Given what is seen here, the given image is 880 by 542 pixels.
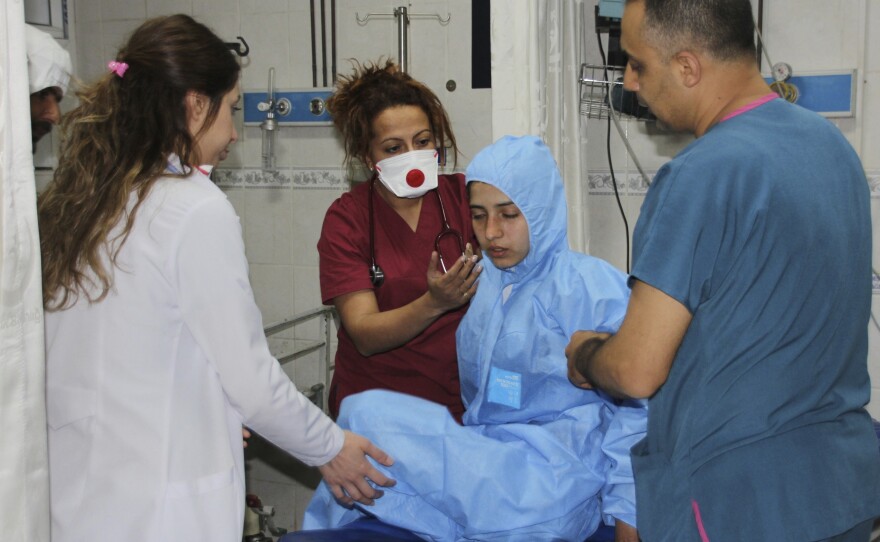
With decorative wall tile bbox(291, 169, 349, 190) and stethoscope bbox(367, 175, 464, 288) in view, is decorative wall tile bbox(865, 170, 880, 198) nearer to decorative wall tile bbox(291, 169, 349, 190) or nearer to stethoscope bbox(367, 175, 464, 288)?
stethoscope bbox(367, 175, 464, 288)

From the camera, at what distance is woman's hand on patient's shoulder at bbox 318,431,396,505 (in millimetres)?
1550

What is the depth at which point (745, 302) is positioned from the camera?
1119mm

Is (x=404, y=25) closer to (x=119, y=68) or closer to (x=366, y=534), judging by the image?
(x=119, y=68)

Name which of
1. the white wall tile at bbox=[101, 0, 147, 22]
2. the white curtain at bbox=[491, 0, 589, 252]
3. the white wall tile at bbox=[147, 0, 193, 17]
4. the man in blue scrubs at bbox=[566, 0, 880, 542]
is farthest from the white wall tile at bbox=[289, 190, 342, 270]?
the man in blue scrubs at bbox=[566, 0, 880, 542]

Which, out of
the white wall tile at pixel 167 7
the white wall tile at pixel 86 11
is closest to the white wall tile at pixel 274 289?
the white wall tile at pixel 167 7

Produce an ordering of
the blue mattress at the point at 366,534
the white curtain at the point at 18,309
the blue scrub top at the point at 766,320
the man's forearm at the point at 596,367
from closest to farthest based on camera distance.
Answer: the white curtain at the point at 18,309, the blue scrub top at the point at 766,320, the man's forearm at the point at 596,367, the blue mattress at the point at 366,534

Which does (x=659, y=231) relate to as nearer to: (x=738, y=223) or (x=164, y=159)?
(x=738, y=223)

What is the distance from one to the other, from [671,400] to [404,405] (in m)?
0.59

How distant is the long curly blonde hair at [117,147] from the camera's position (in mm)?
1273

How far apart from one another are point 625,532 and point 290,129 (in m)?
2.25

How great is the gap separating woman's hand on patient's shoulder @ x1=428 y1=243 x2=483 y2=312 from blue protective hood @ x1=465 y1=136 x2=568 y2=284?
91mm

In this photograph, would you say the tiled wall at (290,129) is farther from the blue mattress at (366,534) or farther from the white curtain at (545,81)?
the blue mattress at (366,534)

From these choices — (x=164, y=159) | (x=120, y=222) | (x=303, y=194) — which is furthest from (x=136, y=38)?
(x=303, y=194)

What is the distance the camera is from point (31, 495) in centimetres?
103
